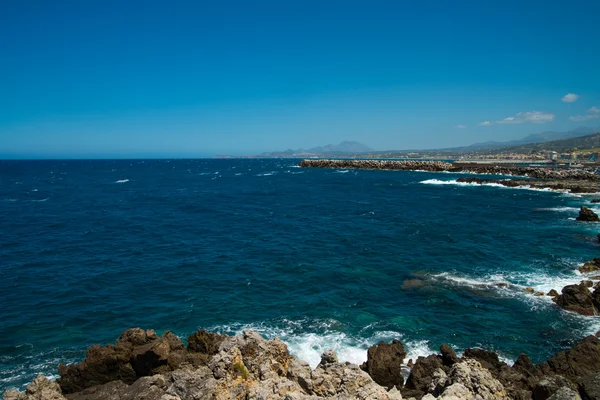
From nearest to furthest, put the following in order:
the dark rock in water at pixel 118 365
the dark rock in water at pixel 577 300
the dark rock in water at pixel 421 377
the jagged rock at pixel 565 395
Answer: the jagged rock at pixel 565 395 → the dark rock in water at pixel 421 377 → the dark rock in water at pixel 118 365 → the dark rock in water at pixel 577 300

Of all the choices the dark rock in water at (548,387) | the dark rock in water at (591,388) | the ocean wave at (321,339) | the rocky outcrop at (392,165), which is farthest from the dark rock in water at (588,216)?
the rocky outcrop at (392,165)

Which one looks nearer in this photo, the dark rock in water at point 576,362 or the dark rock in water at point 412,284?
the dark rock in water at point 576,362

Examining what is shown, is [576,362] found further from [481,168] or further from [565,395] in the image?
[481,168]

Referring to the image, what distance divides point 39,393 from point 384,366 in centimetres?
1328

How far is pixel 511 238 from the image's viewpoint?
1671 inches

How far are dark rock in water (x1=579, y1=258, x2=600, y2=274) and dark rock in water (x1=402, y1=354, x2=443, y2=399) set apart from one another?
2117 cm

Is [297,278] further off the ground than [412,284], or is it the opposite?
[297,278]

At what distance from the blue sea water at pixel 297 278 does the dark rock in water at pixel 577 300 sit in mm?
710

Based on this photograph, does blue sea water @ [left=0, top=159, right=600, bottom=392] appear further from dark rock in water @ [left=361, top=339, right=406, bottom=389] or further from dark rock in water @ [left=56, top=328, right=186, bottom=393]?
dark rock in water @ [left=56, top=328, right=186, bottom=393]

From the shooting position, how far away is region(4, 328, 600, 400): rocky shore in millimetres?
11773

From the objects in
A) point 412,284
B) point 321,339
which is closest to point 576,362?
point 321,339

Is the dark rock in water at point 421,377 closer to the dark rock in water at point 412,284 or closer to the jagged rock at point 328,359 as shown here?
the jagged rock at point 328,359

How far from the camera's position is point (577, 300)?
2402 cm

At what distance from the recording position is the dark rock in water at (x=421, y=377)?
1481 cm
